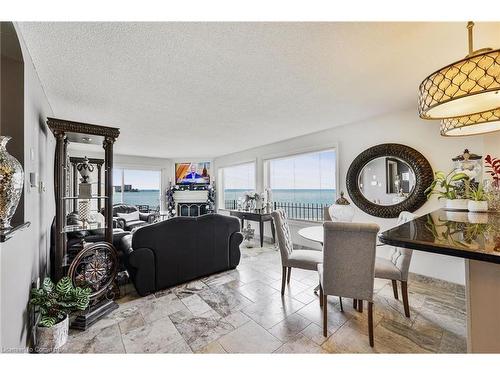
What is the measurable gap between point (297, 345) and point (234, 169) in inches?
217

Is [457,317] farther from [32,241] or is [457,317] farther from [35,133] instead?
[35,133]

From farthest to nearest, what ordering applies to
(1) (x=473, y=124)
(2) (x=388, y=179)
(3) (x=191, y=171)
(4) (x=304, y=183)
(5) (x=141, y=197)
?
(3) (x=191, y=171) → (5) (x=141, y=197) → (4) (x=304, y=183) → (2) (x=388, y=179) → (1) (x=473, y=124)

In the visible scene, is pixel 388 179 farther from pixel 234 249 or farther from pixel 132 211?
pixel 132 211

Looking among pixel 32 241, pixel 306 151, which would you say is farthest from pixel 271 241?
pixel 32 241

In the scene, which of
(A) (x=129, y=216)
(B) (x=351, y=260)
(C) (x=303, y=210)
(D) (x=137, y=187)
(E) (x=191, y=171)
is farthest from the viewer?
(E) (x=191, y=171)

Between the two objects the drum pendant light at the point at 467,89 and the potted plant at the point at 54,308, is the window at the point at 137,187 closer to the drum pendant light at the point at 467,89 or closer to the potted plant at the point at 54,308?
the potted plant at the point at 54,308

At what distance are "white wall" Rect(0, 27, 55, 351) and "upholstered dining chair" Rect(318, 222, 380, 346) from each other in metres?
2.04

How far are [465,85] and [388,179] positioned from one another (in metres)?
2.40

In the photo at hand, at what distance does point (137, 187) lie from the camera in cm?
690

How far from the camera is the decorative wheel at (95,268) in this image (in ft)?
6.45

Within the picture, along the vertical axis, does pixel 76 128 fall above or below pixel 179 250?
above

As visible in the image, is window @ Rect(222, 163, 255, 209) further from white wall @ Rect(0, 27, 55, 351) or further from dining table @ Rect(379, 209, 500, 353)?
dining table @ Rect(379, 209, 500, 353)

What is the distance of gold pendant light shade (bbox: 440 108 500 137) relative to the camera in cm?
136

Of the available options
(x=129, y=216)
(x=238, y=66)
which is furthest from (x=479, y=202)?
(x=129, y=216)
